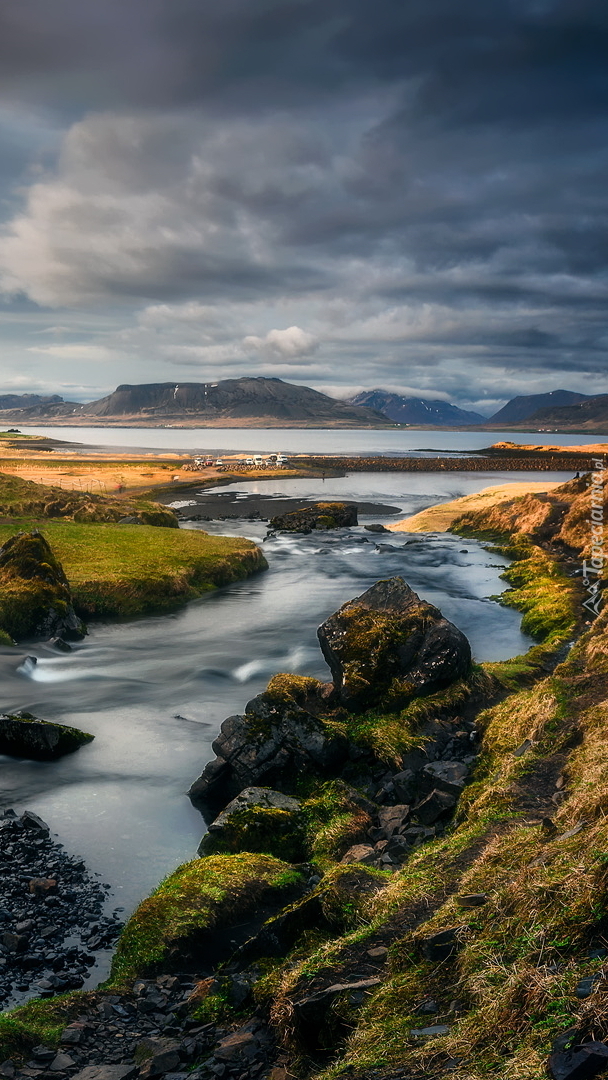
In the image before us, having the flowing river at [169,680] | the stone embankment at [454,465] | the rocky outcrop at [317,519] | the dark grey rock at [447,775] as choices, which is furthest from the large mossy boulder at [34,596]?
the stone embankment at [454,465]

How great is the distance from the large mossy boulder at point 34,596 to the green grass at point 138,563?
113 inches

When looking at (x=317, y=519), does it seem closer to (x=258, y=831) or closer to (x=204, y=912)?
(x=258, y=831)

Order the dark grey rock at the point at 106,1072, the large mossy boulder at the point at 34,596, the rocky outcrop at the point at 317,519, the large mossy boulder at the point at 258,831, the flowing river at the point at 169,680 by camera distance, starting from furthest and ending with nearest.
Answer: the rocky outcrop at the point at 317,519, the large mossy boulder at the point at 34,596, the flowing river at the point at 169,680, the large mossy boulder at the point at 258,831, the dark grey rock at the point at 106,1072

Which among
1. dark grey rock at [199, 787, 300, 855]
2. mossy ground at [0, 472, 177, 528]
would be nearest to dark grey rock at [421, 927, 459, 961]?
dark grey rock at [199, 787, 300, 855]

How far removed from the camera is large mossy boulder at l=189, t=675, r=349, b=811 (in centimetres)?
1861

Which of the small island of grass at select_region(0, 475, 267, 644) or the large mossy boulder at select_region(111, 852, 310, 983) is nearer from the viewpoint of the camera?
the large mossy boulder at select_region(111, 852, 310, 983)

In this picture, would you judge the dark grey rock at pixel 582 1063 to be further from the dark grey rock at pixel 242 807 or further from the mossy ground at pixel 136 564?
the mossy ground at pixel 136 564

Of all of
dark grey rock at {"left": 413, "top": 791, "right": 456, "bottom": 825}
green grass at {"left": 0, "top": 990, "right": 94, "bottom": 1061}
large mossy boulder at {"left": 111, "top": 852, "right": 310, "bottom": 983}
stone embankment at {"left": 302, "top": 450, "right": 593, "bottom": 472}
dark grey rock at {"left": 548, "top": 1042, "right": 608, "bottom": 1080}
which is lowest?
large mossy boulder at {"left": 111, "top": 852, "right": 310, "bottom": 983}

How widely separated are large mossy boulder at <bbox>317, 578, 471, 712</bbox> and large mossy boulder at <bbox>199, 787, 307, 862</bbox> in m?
6.62

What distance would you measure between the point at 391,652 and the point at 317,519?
180ft

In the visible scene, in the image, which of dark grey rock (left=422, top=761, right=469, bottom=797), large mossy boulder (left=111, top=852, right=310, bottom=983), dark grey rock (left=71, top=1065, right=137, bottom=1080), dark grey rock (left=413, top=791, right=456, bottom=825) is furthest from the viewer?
dark grey rock (left=422, top=761, right=469, bottom=797)

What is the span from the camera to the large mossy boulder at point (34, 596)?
3312cm

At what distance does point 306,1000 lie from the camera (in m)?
8.86

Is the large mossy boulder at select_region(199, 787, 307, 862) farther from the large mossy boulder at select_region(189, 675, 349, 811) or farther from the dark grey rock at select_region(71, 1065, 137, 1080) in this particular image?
the dark grey rock at select_region(71, 1065, 137, 1080)
